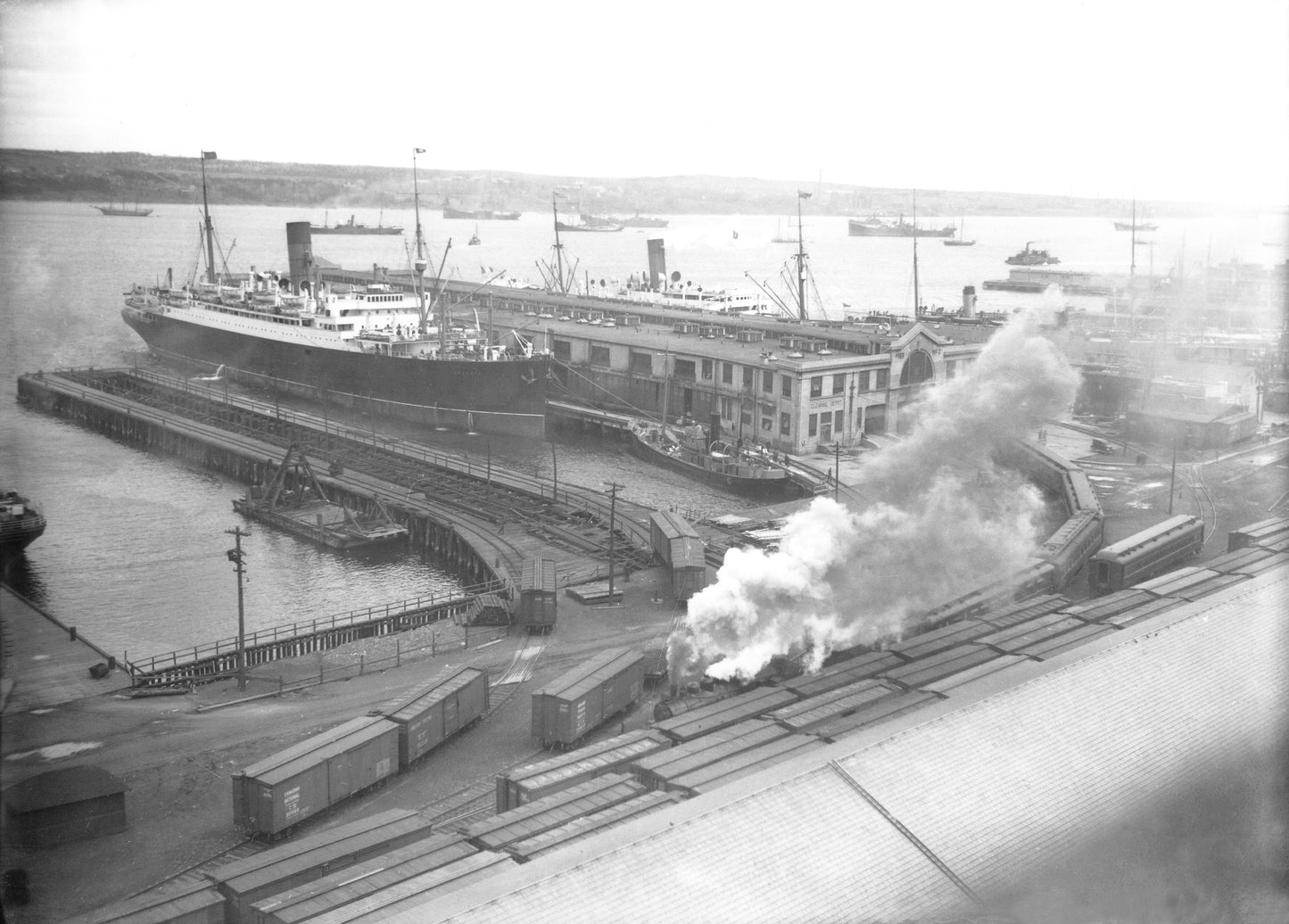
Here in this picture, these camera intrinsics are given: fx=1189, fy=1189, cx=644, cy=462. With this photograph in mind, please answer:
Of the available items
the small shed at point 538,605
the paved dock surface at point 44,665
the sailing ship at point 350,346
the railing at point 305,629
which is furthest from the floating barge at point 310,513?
the sailing ship at point 350,346

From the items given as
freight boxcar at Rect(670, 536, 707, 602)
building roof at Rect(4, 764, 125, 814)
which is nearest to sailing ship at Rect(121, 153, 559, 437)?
freight boxcar at Rect(670, 536, 707, 602)

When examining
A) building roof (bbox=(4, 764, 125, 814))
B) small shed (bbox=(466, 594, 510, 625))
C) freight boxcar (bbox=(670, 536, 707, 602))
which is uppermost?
freight boxcar (bbox=(670, 536, 707, 602))

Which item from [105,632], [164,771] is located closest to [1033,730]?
[164,771]

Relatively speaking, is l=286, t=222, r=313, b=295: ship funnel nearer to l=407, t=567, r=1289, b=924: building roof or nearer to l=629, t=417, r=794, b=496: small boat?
l=629, t=417, r=794, b=496: small boat

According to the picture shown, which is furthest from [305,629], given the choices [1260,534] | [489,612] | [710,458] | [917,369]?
[917,369]

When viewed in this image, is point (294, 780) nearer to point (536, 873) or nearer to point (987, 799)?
point (536, 873)

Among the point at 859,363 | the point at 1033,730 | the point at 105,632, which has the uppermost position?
the point at 859,363
